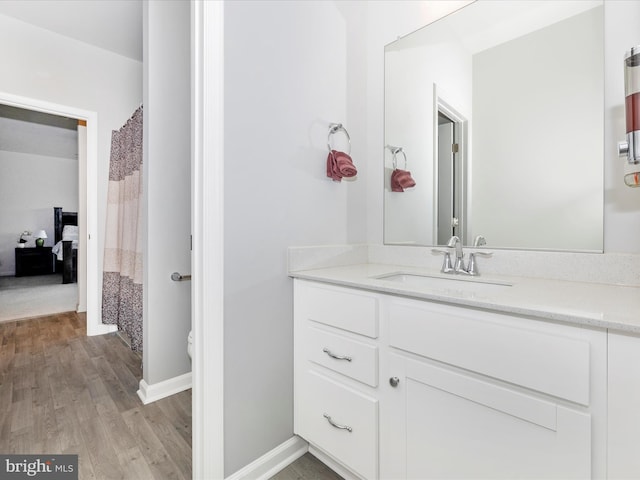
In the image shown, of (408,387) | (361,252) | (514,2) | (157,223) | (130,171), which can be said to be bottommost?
(408,387)

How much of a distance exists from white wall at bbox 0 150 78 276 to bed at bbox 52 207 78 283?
0.22 m

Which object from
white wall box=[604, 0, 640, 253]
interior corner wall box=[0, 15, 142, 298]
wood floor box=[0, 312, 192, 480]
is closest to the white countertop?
white wall box=[604, 0, 640, 253]

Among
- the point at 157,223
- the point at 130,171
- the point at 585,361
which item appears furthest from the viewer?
the point at 130,171

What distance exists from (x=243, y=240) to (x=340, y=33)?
47.5 inches

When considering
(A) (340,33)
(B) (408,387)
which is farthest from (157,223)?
(B) (408,387)

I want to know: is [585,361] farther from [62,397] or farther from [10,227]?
[10,227]

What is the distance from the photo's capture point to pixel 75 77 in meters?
2.79

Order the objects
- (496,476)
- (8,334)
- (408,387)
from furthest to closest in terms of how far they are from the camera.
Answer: (8,334) → (408,387) → (496,476)

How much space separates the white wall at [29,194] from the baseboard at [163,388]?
6.63 metres

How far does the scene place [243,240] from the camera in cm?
118

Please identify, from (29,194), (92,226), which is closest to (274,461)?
(92,226)

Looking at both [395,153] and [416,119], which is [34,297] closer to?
[395,153]
